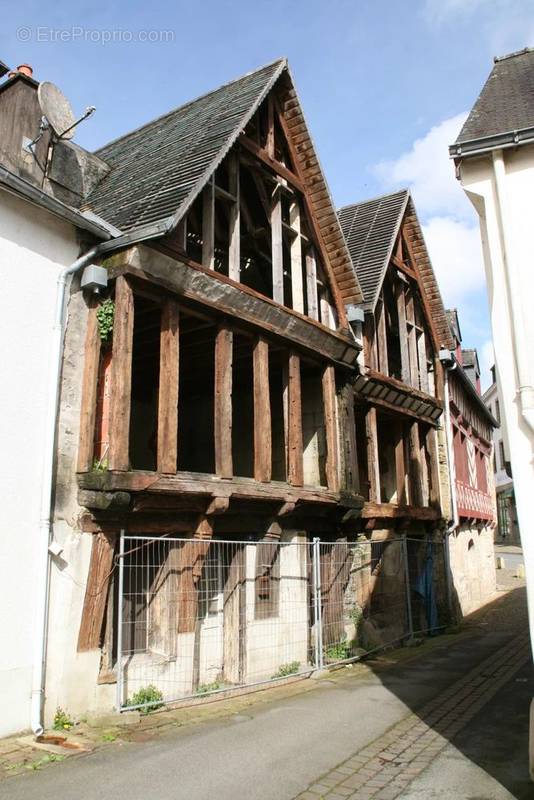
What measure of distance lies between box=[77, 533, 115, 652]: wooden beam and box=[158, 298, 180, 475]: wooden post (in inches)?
43.8

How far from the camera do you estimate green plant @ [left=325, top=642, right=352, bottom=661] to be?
1041 centimetres

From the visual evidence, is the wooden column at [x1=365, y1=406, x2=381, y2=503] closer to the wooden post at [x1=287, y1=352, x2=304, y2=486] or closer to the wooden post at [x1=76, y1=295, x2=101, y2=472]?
the wooden post at [x1=287, y1=352, x2=304, y2=486]

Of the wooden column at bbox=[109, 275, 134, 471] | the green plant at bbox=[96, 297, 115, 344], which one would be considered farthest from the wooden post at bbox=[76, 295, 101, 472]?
the wooden column at bbox=[109, 275, 134, 471]

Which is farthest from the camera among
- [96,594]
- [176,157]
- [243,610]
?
[243,610]

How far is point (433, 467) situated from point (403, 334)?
3.34 meters

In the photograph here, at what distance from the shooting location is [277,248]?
10359mm

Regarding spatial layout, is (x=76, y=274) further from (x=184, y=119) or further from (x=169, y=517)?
(x=184, y=119)

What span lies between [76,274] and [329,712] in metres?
5.74

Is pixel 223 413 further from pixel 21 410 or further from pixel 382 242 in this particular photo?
pixel 382 242

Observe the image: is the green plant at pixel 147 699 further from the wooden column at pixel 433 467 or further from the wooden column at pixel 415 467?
the wooden column at pixel 433 467

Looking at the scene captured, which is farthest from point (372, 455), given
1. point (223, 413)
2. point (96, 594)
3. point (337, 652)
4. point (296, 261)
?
point (96, 594)

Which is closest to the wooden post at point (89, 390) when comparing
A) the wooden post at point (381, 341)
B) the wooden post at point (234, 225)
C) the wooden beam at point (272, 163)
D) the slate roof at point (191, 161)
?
the slate roof at point (191, 161)

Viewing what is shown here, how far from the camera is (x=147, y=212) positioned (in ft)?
26.1

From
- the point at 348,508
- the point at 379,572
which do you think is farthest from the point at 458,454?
the point at 348,508
